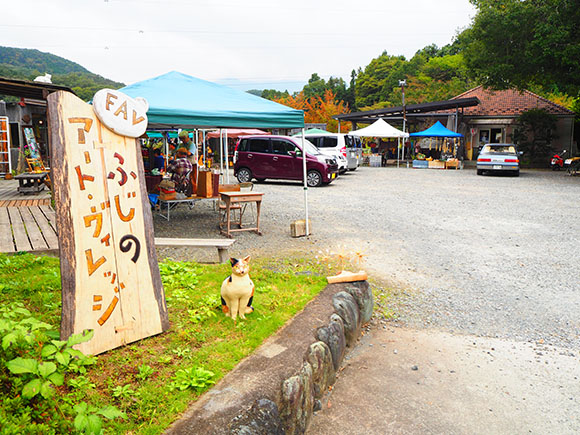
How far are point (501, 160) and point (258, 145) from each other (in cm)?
1028

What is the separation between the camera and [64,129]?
8.36 ft

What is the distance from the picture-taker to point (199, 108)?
253 inches

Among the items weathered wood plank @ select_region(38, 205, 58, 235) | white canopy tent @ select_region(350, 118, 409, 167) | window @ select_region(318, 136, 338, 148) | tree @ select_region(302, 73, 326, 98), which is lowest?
weathered wood plank @ select_region(38, 205, 58, 235)

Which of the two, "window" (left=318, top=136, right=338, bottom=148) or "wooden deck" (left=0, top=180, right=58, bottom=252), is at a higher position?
"window" (left=318, top=136, right=338, bottom=148)

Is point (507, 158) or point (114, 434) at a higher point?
point (507, 158)

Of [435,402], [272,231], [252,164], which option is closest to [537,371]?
[435,402]

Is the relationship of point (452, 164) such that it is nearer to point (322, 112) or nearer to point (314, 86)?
point (322, 112)

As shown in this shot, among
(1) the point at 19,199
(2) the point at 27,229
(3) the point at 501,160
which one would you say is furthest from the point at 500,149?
(2) the point at 27,229

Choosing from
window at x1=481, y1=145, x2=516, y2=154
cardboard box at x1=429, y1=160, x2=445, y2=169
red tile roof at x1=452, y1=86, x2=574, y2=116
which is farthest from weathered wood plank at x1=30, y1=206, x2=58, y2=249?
red tile roof at x1=452, y1=86, x2=574, y2=116

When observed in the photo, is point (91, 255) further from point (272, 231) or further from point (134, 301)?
point (272, 231)

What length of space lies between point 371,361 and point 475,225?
5626 mm

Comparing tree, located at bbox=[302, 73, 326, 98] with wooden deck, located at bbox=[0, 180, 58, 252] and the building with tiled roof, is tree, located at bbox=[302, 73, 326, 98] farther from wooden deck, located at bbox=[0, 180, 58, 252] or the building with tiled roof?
wooden deck, located at bbox=[0, 180, 58, 252]

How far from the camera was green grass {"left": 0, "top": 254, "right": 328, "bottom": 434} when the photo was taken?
2.24 meters

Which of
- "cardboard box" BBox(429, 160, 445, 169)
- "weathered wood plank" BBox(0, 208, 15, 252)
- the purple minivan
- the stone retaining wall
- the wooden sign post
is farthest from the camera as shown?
"cardboard box" BBox(429, 160, 445, 169)
